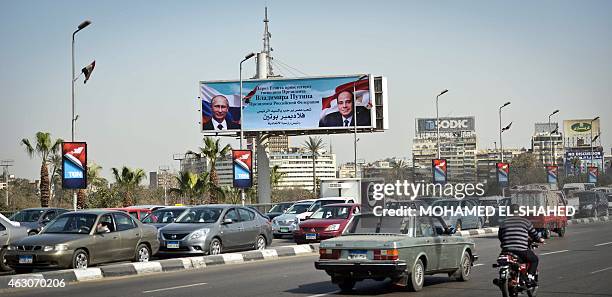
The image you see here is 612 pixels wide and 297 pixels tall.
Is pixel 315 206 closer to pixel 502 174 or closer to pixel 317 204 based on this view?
pixel 317 204

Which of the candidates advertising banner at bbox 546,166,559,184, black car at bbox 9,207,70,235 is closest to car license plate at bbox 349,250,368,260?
black car at bbox 9,207,70,235

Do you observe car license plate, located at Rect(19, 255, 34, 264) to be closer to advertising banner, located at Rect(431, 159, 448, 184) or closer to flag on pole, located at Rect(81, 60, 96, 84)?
flag on pole, located at Rect(81, 60, 96, 84)

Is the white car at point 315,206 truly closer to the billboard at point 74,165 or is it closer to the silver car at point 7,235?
the billboard at point 74,165

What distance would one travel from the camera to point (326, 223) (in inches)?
1120

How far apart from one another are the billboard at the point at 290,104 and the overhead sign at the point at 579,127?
289 feet

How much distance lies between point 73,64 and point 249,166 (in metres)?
13.2

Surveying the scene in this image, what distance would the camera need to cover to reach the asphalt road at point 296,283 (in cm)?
1490

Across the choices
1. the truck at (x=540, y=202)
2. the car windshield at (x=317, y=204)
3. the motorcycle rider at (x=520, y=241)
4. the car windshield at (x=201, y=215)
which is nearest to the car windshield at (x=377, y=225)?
the motorcycle rider at (x=520, y=241)

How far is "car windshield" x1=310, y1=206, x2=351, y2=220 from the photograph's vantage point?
2905 cm

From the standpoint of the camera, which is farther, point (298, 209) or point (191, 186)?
point (191, 186)

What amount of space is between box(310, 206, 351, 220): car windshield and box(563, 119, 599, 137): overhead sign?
116m

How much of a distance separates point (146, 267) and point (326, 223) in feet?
33.4

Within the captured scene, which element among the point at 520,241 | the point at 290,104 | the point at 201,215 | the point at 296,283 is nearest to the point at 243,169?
the point at 290,104

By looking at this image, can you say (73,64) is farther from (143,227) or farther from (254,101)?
(254,101)
